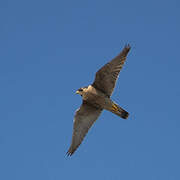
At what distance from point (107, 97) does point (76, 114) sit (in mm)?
1807


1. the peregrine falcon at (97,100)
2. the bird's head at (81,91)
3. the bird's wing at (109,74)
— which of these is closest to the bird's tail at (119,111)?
the peregrine falcon at (97,100)

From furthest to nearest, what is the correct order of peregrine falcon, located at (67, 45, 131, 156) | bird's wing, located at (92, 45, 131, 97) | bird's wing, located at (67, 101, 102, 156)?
bird's wing, located at (67, 101, 102, 156) < peregrine falcon, located at (67, 45, 131, 156) < bird's wing, located at (92, 45, 131, 97)

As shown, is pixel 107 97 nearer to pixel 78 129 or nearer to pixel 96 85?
pixel 96 85

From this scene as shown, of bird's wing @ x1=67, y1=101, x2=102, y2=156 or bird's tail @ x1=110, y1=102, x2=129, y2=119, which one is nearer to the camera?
bird's tail @ x1=110, y1=102, x2=129, y2=119

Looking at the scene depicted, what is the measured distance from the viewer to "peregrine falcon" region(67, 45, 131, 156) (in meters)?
19.0

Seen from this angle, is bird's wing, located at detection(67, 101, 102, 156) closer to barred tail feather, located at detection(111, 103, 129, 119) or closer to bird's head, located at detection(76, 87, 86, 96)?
bird's head, located at detection(76, 87, 86, 96)

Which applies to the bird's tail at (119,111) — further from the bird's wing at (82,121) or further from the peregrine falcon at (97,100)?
the bird's wing at (82,121)

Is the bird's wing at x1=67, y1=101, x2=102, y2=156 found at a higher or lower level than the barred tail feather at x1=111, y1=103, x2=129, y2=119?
lower

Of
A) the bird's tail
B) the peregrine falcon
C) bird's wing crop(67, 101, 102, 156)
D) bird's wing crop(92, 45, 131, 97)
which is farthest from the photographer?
bird's wing crop(67, 101, 102, 156)

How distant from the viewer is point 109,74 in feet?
63.2

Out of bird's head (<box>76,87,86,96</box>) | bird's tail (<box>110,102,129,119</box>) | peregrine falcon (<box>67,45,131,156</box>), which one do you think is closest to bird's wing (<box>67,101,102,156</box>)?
peregrine falcon (<box>67,45,131,156</box>)


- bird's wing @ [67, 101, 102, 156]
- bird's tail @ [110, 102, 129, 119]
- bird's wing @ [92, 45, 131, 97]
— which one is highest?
bird's wing @ [92, 45, 131, 97]

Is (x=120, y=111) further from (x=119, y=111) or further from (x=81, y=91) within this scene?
(x=81, y=91)

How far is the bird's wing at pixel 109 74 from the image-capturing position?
→ 18828 millimetres
